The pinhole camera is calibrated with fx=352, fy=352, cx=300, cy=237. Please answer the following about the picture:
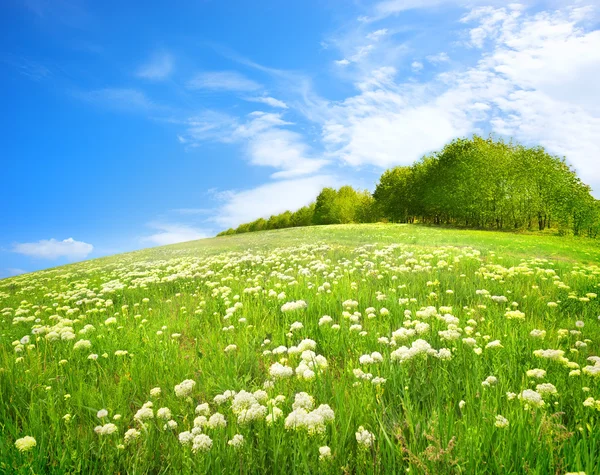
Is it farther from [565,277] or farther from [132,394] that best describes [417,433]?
[565,277]

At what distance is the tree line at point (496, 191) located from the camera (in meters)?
40.8

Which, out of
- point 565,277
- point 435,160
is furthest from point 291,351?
point 435,160

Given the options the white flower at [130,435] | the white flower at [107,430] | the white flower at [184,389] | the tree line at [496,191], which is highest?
the tree line at [496,191]

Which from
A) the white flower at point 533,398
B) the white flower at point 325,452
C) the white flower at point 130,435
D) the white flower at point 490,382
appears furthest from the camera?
the white flower at point 490,382

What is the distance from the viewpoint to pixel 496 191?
45.8m

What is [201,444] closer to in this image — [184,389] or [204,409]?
[204,409]

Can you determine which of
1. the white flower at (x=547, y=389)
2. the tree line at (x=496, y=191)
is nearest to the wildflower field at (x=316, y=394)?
the white flower at (x=547, y=389)

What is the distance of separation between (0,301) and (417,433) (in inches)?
609

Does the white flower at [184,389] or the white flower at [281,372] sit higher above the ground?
A: the white flower at [281,372]

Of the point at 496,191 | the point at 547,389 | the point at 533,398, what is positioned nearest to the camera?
the point at 533,398

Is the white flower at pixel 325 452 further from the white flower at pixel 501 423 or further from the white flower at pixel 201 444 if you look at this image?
the white flower at pixel 501 423

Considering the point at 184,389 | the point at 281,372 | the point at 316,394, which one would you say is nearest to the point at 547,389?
the point at 316,394

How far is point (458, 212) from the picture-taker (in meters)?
51.1

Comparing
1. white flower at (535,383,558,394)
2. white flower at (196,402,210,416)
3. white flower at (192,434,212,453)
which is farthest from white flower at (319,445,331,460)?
white flower at (535,383,558,394)
